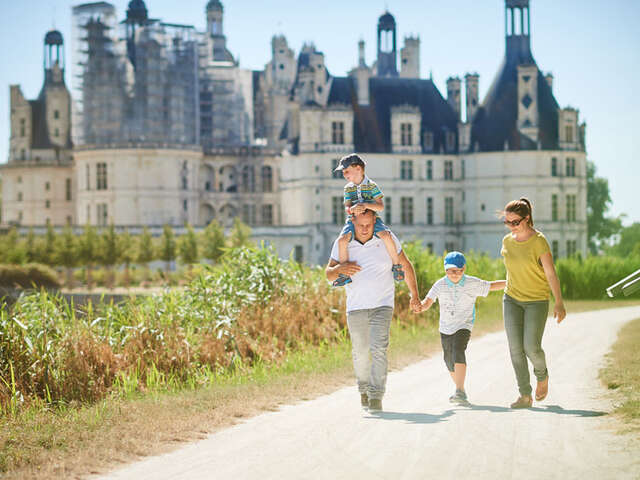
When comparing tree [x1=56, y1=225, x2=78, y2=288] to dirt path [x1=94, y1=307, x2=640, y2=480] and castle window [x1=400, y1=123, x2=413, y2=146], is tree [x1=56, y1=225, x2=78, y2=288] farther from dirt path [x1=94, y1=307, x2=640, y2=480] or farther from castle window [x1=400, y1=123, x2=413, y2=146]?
dirt path [x1=94, y1=307, x2=640, y2=480]

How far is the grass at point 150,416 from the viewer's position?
284 inches

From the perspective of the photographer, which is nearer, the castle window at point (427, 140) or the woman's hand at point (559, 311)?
the woman's hand at point (559, 311)

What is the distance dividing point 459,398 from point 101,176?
63135mm

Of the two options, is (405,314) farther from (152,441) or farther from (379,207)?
(152,441)

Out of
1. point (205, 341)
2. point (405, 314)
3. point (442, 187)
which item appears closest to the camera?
point (205, 341)

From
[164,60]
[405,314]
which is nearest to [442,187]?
[164,60]

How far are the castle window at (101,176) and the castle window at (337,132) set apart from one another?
18.8 metres

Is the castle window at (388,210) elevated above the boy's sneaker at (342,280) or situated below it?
above

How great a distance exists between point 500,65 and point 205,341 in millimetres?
54452

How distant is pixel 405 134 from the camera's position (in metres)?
63.0

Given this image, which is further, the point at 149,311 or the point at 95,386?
the point at 149,311

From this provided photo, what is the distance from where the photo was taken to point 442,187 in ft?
210

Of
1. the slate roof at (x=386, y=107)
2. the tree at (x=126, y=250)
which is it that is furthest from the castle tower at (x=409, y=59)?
the tree at (x=126, y=250)

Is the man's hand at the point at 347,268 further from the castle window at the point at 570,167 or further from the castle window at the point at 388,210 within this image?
the castle window at the point at 570,167
